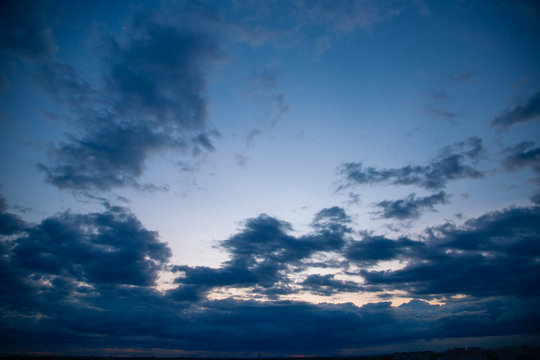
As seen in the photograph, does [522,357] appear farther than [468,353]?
No

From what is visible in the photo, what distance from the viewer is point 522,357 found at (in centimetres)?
13275

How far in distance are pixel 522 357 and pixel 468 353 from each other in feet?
66.3

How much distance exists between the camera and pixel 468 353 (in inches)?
5723
